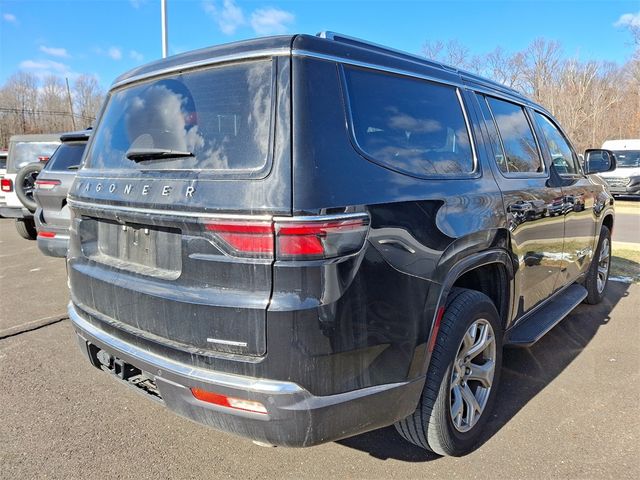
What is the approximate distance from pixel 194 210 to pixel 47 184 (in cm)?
483

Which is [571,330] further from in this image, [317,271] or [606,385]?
[317,271]

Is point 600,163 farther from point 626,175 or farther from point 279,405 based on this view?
point 626,175

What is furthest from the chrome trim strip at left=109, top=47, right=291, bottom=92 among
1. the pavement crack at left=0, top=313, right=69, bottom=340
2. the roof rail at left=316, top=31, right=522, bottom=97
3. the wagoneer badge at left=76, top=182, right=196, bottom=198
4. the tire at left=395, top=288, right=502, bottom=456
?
Result: the pavement crack at left=0, top=313, right=69, bottom=340

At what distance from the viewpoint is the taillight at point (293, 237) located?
172cm

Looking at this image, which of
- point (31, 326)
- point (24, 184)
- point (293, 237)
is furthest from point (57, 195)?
point (293, 237)

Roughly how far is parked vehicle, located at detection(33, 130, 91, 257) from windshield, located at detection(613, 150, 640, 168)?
20.3m

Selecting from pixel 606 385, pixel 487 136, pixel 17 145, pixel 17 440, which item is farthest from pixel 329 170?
pixel 17 145

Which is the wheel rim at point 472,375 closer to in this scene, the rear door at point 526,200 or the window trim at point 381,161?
the rear door at point 526,200

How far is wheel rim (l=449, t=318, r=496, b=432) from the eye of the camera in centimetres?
248

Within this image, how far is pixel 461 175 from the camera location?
254 cm

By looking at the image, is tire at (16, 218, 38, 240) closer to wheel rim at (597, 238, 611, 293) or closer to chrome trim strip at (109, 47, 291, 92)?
chrome trim strip at (109, 47, 291, 92)

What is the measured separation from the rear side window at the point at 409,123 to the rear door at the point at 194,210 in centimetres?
40

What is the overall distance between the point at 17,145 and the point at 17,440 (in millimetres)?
9211

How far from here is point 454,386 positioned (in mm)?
2477
